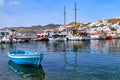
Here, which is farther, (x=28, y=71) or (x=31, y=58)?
(x=31, y=58)

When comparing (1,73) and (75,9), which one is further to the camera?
(75,9)

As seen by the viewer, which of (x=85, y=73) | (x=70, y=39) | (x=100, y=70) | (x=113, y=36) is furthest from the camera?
(x=113, y=36)

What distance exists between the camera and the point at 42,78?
35.7 m

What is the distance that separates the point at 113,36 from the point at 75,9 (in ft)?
105

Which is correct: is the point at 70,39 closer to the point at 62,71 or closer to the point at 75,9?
the point at 75,9

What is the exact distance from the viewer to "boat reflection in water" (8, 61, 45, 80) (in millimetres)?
36856

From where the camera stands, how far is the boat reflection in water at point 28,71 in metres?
36.9

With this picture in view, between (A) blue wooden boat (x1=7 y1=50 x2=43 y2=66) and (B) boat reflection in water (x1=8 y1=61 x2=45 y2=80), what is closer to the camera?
(B) boat reflection in water (x1=8 y1=61 x2=45 y2=80)

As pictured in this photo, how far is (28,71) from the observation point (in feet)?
135

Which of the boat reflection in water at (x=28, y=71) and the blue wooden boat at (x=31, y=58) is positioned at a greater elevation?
the blue wooden boat at (x=31, y=58)

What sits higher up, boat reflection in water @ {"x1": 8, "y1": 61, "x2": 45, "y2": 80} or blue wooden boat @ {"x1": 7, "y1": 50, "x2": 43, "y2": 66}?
blue wooden boat @ {"x1": 7, "y1": 50, "x2": 43, "y2": 66}

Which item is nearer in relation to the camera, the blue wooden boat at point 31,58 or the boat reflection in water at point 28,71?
the boat reflection in water at point 28,71

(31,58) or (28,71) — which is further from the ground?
(31,58)

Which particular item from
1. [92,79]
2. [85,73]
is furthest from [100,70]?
[92,79]
